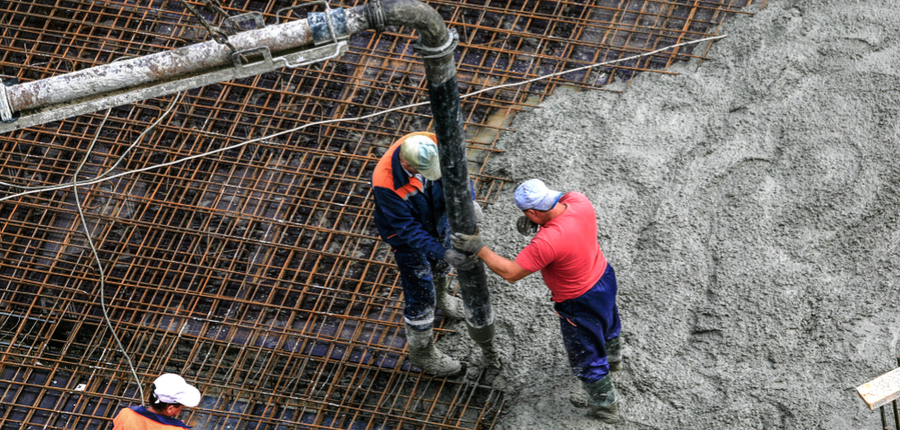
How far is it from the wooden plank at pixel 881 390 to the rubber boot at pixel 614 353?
1155 millimetres

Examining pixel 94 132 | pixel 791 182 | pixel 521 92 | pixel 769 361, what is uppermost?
pixel 94 132

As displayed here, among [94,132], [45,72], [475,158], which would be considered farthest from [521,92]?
[45,72]

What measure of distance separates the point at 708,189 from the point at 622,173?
492 millimetres

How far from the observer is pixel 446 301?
493 centimetres

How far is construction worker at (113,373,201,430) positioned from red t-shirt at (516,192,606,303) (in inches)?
60.1

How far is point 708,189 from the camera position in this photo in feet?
16.4

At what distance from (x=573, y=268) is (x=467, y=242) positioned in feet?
1.57

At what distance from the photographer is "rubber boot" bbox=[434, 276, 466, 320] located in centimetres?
482

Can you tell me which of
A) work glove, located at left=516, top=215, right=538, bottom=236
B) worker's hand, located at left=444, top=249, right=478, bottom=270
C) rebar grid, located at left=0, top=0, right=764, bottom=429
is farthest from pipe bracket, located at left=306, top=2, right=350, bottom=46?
rebar grid, located at left=0, top=0, right=764, bottom=429

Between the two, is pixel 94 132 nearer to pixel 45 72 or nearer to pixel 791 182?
pixel 45 72

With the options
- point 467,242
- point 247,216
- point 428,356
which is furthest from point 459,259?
point 247,216

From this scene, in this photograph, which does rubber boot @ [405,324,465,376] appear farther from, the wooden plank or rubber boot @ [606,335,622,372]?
the wooden plank

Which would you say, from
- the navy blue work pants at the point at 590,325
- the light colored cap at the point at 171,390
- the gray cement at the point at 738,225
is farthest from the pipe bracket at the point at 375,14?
the gray cement at the point at 738,225

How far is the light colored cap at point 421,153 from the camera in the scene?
154 inches
